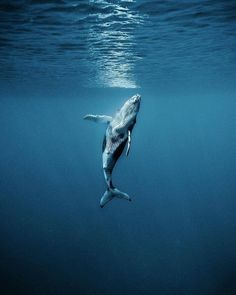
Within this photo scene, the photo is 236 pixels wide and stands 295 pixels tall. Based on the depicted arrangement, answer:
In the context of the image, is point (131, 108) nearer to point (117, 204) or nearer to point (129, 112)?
point (129, 112)

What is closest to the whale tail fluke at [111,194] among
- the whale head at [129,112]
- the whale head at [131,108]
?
the whale head at [129,112]

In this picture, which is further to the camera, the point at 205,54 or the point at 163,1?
the point at 205,54

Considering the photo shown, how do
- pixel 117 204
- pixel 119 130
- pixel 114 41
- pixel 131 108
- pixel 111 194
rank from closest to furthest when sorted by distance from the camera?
pixel 131 108, pixel 119 130, pixel 111 194, pixel 114 41, pixel 117 204

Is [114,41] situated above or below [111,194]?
above

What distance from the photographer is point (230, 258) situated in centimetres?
1934

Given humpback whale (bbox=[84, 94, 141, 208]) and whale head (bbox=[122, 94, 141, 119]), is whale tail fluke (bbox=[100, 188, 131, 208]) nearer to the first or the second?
humpback whale (bbox=[84, 94, 141, 208])

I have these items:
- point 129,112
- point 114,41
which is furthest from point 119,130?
point 114,41

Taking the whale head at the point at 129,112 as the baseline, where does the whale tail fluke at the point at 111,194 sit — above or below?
below

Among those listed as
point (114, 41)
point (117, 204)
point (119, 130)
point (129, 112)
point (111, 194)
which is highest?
point (114, 41)

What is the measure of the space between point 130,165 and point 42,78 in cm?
2012

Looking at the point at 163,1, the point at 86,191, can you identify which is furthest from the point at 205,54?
the point at 86,191

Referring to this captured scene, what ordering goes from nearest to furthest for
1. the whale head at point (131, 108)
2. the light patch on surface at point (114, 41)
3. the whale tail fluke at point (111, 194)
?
the whale head at point (131, 108) → the whale tail fluke at point (111, 194) → the light patch on surface at point (114, 41)

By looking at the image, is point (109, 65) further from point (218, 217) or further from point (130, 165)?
point (130, 165)

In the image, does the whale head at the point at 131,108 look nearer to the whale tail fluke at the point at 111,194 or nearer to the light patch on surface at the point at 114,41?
the whale tail fluke at the point at 111,194
